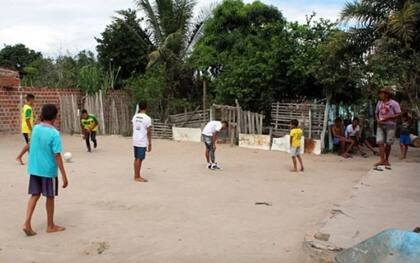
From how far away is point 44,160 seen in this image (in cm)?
604

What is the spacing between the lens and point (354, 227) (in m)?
5.94

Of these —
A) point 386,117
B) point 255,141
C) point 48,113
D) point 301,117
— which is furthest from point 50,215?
point 255,141

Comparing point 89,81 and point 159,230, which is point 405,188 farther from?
point 89,81

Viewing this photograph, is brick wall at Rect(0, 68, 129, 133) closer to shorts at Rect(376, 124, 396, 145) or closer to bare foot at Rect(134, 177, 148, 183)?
bare foot at Rect(134, 177, 148, 183)

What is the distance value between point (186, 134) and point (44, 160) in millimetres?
13313

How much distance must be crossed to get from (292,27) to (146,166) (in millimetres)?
7237

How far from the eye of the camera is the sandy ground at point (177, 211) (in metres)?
5.48

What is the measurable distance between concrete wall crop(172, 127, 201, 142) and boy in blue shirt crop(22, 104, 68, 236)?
12816mm

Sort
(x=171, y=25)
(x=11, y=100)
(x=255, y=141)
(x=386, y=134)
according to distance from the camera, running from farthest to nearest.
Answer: (x=171, y=25), (x=11, y=100), (x=255, y=141), (x=386, y=134)

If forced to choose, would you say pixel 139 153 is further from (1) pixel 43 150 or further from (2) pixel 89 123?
(2) pixel 89 123

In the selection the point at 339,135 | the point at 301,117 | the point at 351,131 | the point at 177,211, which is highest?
the point at 301,117

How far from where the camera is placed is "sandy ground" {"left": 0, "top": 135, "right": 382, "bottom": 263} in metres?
5.48

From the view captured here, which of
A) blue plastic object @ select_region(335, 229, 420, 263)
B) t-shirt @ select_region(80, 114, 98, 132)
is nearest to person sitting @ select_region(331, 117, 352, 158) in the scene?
t-shirt @ select_region(80, 114, 98, 132)

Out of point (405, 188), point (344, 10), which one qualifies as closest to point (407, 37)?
point (344, 10)
